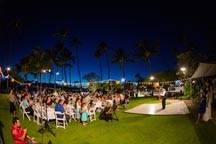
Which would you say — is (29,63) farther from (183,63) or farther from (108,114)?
(108,114)

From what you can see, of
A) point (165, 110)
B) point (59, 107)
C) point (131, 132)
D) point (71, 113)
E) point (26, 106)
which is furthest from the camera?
point (165, 110)

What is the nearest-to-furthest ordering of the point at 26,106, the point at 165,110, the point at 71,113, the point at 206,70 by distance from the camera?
1. the point at 26,106
2. the point at 71,113
3. the point at 206,70
4. the point at 165,110

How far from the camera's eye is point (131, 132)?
18.7 metres

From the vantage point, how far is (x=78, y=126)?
21.4 m

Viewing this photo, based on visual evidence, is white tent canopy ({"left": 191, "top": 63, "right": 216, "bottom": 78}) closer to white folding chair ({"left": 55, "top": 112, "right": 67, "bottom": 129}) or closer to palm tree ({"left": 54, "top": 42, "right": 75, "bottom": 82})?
white folding chair ({"left": 55, "top": 112, "right": 67, "bottom": 129})

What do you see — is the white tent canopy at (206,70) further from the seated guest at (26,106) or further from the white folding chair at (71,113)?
the seated guest at (26,106)

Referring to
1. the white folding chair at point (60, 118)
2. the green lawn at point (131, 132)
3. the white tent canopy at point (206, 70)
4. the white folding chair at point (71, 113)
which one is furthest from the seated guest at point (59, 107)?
the white tent canopy at point (206, 70)

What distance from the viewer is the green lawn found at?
1644 cm

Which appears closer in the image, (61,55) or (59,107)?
(59,107)

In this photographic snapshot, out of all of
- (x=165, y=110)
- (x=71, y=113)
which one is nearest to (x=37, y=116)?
(x=71, y=113)

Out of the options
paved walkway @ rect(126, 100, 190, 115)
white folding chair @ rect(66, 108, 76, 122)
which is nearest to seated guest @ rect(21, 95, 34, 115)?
white folding chair @ rect(66, 108, 76, 122)

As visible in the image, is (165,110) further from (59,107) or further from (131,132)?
(131,132)

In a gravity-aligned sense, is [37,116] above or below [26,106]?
below

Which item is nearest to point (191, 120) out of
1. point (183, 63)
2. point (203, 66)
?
point (203, 66)
